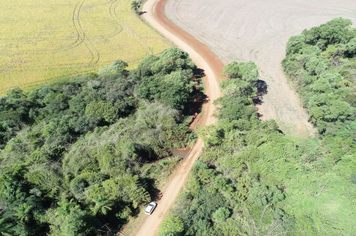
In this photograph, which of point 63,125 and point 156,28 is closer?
point 63,125

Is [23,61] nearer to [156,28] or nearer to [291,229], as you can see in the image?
[156,28]

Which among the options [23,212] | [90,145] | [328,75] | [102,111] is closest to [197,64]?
[328,75]

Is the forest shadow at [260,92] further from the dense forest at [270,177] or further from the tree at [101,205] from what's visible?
the tree at [101,205]

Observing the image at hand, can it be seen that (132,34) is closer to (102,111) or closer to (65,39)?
(65,39)

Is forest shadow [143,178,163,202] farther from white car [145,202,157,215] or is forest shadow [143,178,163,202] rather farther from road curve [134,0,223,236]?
white car [145,202,157,215]

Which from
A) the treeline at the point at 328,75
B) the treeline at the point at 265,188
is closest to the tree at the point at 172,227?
the treeline at the point at 265,188

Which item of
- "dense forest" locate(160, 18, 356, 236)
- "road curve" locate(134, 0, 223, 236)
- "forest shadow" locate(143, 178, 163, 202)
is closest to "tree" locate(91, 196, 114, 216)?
"road curve" locate(134, 0, 223, 236)

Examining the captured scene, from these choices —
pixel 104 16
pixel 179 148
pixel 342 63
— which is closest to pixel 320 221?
pixel 179 148
